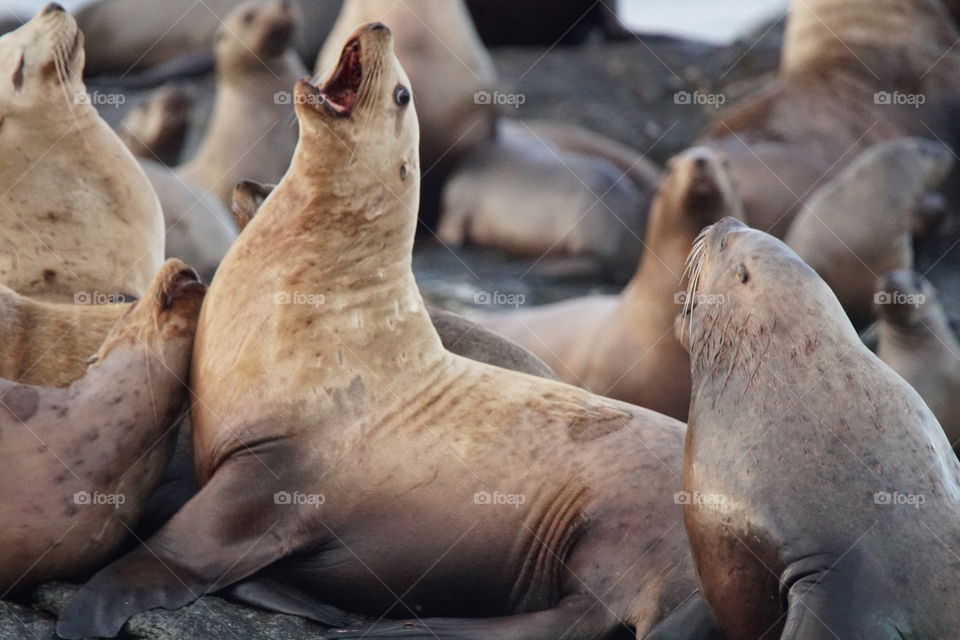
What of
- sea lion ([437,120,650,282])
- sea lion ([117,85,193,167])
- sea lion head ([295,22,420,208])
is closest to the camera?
sea lion head ([295,22,420,208])

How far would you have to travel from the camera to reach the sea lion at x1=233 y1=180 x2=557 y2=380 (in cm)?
574

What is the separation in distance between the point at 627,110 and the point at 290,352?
10.9 metres

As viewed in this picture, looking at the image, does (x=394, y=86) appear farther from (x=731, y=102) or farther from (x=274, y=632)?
(x=731, y=102)

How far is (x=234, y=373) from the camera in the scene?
5027 mm

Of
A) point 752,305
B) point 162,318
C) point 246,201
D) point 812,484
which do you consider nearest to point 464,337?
point 246,201

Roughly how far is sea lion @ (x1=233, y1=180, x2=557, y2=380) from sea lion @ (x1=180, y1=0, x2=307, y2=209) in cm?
601

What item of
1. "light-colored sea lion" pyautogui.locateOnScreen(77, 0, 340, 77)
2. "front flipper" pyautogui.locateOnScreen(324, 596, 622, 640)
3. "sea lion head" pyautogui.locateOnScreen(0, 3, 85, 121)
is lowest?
"front flipper" pyautogui.locateOnScreen(324, 596, 622, 640)

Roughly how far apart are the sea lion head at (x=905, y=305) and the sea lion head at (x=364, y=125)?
4272 mm

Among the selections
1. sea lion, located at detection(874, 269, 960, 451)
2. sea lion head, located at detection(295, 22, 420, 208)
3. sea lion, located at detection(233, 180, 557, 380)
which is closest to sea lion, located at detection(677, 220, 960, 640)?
sea lion head, located at detection(295, 22, 420, 208)

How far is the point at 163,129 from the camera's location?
1211cm

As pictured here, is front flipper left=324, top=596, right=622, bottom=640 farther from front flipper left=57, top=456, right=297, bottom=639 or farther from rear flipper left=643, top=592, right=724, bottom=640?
front flipper left=57, top=456, right=297, bottom=639

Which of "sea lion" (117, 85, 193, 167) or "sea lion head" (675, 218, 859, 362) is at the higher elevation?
"sea lion" (117, 85, 193, 167)

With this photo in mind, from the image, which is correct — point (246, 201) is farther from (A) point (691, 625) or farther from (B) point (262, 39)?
(B) point (262, 39)

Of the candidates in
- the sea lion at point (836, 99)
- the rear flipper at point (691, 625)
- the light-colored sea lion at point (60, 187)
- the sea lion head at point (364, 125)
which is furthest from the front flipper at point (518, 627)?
the sea lion at point (836, 99)
